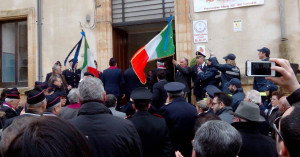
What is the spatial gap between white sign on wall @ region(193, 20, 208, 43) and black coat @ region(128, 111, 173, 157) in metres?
6.04

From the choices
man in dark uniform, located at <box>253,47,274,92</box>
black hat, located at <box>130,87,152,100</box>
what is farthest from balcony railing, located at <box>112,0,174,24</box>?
black hat, located at <box>130,87,152,100</box>

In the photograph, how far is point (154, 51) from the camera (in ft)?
22.6

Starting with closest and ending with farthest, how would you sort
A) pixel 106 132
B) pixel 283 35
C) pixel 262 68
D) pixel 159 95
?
pixel 262 68 → pixel 106 132 → pixel 159 95 → pixel 283 35

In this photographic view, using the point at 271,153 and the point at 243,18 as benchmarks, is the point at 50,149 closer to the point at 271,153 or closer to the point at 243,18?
the point at 271,153

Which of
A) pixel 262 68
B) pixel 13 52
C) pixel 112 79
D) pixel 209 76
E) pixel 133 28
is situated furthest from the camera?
pixel 13 52

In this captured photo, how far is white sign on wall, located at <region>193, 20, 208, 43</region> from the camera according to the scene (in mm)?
9430

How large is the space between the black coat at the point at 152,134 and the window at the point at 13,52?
929 cm

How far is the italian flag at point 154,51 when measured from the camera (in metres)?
6.52

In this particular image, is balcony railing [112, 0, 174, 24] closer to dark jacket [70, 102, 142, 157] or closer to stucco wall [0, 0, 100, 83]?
stucco wall [0, 0, 100, 83]

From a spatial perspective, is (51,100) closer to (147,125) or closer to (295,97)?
(147,125)

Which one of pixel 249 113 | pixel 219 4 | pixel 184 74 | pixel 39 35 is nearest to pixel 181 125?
pixel 249 113

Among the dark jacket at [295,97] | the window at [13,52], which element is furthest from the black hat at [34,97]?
the window at [13,52]

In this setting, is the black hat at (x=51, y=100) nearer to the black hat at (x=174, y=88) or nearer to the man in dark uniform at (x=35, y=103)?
the man in dark uniform at (x=35, y=103)

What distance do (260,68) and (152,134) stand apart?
183 cm
